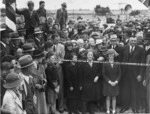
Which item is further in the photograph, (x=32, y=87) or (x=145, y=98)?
(x=145, y=98)

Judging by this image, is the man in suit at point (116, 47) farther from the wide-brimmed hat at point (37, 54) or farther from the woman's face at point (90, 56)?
the wide-brimmed hat at point (37, 54)

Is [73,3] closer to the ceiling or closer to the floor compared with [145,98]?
closer to the ceiling

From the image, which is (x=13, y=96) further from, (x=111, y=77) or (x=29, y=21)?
(x=29, y=21)

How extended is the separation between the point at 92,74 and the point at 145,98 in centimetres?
150

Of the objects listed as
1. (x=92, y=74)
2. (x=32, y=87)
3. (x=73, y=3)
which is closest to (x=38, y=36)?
(x=92, y=74)

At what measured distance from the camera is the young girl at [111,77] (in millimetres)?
7879

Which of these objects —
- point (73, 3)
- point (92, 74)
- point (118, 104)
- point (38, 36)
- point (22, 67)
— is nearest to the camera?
point (22, 67)

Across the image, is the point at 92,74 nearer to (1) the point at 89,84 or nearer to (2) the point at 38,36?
Result: (1) the point at 89,84

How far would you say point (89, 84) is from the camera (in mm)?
8086

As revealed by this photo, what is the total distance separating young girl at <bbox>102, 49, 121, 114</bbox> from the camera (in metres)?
7.88

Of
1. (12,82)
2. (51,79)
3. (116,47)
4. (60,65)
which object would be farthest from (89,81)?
(12,82)

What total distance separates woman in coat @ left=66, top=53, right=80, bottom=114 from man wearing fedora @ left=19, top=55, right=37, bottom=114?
2580 mm

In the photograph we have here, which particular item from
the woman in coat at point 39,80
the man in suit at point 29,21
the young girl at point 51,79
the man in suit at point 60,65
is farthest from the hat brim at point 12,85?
the man in suit at point 29,21

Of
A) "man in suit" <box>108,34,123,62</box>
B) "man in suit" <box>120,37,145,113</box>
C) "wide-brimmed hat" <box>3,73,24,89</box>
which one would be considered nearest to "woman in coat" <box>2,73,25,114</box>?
"wide-brimmed hat" <box>3,73,24,89</box>
